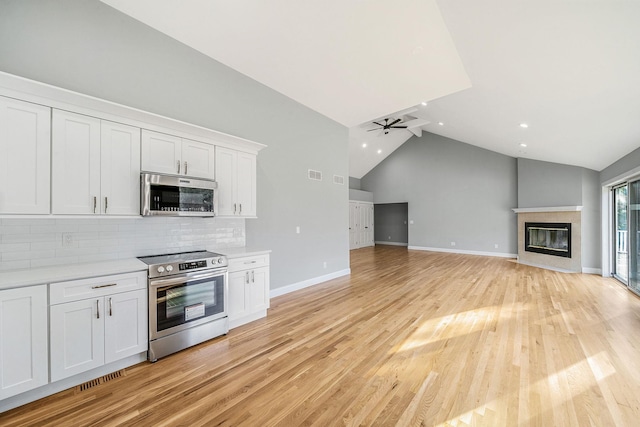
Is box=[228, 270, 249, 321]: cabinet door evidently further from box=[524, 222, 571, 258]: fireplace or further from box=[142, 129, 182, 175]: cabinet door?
box=[524, 222, 571, 258]: fireplace

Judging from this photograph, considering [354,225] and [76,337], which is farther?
[354,225]

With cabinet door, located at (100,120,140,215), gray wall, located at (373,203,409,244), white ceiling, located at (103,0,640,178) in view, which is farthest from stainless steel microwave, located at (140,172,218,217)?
gray wall, located at (373,203,409,244)

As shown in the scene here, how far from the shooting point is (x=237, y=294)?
3.15 m

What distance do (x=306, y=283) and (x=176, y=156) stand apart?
3.15 metres

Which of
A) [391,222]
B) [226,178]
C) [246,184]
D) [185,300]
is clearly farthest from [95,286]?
[391,222]

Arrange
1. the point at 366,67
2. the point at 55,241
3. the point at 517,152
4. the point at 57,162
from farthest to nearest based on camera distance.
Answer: the point at 517,152 < the point at 366,67 < the point at 55,241 < the point at 57,162

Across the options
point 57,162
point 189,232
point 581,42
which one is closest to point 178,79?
point 57,162

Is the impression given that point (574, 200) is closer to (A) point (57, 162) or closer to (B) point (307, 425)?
(B) point (307, 425)

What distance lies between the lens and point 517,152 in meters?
7.05

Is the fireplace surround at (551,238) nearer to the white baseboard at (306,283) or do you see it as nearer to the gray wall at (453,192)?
the gray wall at (453,192)

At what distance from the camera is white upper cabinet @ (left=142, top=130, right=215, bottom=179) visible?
2.67 metres

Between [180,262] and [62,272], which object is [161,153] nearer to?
[180,262]

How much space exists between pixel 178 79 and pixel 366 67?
273 cm

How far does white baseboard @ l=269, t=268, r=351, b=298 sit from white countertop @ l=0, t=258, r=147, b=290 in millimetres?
2254
